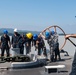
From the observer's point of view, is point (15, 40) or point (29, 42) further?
point (29, 42)

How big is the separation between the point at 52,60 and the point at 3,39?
3.02m

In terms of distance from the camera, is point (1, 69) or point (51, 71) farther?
point (1, 69)

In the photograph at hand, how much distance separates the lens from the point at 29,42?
17359 mm

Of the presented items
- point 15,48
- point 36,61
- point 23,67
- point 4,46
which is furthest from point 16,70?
point 4,46

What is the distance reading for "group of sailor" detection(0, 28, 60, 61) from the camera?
16.2 m

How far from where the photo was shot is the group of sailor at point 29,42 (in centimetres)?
1619

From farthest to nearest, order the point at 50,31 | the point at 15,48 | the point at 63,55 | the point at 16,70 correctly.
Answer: the point at 63,55
the point at 50,31
the point at 15,48
the point at 16,70

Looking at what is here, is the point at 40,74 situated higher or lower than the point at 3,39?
lower

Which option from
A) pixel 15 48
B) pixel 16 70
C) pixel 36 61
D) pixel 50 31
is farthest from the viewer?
pixel 50 31

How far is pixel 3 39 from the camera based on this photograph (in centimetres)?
1641

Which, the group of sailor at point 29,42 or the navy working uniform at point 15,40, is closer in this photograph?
the group of sailor at point 29,42

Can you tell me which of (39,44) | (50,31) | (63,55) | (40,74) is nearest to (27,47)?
(39,44)

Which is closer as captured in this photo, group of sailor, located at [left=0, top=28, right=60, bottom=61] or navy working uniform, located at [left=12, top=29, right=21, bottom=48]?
group of sailor, located at [left=0, top=28, right=60, bottom=61]

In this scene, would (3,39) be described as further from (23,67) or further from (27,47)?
(23,67)
